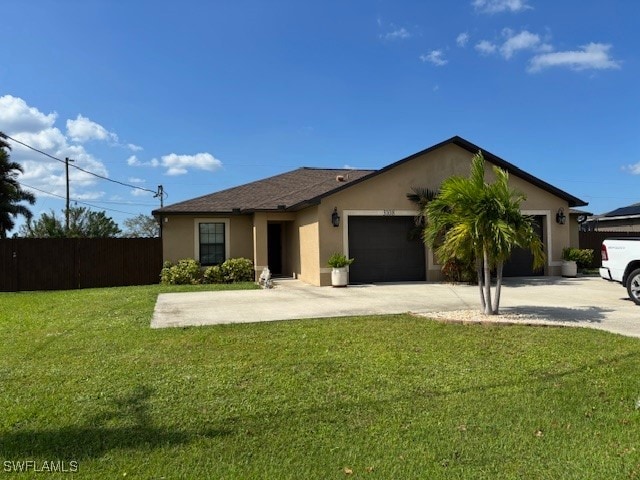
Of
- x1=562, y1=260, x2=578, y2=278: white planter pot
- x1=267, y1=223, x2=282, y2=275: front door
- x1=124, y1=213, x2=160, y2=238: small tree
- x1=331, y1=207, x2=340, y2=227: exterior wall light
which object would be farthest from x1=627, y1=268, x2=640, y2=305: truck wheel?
x1=124, y1=213, x2=160, y2=238: small tree

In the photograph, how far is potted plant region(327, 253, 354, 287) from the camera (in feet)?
46.4

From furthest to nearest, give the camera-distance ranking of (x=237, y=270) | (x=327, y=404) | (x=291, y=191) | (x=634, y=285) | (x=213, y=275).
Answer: (x=291, y=191)
(x=237, y=270)
(x=213, y=275)
(x=634, y=285)
(x=327, y=404)

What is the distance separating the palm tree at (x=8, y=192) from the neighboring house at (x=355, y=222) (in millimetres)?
18211

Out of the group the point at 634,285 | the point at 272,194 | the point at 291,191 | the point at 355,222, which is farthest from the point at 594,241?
the point at 272,194

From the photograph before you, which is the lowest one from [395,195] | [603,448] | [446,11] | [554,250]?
[603,448]

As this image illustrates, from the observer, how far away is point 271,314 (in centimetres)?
903

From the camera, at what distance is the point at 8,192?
29844 mm

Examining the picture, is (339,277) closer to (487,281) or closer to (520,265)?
(487,281)

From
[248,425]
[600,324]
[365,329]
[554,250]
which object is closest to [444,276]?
[554,250]

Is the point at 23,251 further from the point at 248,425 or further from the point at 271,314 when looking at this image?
the point at 248,425

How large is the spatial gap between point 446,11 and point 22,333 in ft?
42.0

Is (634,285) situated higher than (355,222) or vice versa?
(355,222)

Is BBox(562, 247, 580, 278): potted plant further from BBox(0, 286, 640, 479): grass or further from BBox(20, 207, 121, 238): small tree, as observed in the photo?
BBox(20, 207, 121, 238): small tree

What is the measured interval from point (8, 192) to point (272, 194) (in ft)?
67.8
